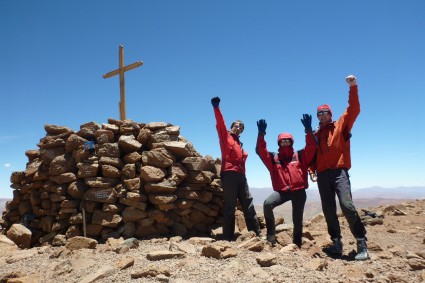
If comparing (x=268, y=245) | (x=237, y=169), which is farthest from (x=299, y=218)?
(x=237, y=169)

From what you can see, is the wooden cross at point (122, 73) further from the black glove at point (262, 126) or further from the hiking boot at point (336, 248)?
the hiking boot at point (336, 248)

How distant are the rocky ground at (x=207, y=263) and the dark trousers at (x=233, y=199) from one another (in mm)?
537

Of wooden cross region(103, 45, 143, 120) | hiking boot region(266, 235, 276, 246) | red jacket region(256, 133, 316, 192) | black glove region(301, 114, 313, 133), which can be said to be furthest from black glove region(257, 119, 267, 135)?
wooden cross region(103, 45, 143, 120)

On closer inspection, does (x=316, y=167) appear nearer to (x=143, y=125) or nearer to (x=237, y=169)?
(x=237, y=169)

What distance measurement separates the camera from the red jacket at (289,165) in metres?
6.23

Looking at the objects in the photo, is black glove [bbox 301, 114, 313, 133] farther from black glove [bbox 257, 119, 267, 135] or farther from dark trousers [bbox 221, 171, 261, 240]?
dark trousers [bbox 221, 171, 261, 240]

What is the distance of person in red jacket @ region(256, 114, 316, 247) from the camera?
6.24 meters

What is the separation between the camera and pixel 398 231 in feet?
27.7

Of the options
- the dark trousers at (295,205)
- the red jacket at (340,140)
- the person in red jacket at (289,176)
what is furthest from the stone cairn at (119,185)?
the red jacket at (340,140)

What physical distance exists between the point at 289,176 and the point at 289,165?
0.85 feet

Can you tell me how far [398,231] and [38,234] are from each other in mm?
9508

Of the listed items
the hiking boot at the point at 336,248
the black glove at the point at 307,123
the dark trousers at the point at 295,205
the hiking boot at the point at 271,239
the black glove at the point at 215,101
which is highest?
the black glove at the point at 215,101

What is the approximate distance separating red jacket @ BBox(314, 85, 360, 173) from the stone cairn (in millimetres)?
3362

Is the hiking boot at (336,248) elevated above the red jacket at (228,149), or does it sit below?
below
